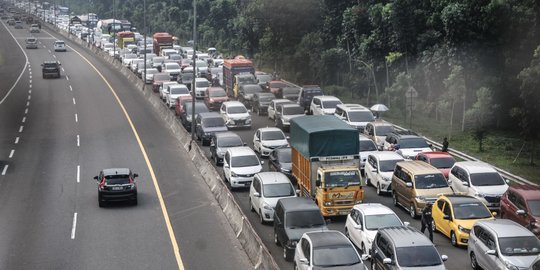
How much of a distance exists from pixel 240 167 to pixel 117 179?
20.2 ft

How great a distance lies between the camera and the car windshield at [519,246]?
23.3 meters

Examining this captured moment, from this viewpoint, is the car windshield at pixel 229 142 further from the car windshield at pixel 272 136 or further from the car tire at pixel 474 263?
the car tire at pixel 474 263

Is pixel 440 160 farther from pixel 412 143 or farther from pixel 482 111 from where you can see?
pixel 482 111

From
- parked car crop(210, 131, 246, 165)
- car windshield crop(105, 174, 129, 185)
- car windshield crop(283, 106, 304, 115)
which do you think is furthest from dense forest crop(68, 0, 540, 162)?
car windshield crop(105, 174, 129, 185)

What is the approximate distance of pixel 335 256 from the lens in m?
22.7

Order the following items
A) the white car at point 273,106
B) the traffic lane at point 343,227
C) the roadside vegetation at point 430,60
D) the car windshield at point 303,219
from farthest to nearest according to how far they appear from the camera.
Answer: the white car at point 273,106 → the roadside vegetation at point 430,60 → the car windshield at point 303,219 → the traffic lane at point 343,227

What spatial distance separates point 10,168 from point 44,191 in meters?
5.95

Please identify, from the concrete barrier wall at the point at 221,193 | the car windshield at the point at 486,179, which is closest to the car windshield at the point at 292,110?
the concrete barrier wall at the point at 221,193

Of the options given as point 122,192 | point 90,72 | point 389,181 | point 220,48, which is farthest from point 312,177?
point 220,48

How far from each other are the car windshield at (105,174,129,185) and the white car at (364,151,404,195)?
11344mm

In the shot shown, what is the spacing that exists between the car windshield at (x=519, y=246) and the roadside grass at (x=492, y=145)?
14278mm

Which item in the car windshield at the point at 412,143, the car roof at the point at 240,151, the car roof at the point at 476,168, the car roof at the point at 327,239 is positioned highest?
the car roof at the point at 476,168

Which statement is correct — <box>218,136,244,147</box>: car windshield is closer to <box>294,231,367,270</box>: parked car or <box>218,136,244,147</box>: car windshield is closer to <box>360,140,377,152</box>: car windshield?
<box>360,140,377,152</box>: car windshield

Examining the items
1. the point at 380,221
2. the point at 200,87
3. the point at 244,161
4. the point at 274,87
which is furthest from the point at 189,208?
the point at 200,87
